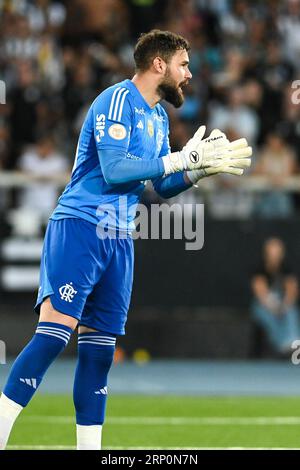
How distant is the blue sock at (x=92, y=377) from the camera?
274 inches

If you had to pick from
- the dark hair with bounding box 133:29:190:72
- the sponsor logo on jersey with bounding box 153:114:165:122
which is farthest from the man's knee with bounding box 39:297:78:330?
the dark hair with bounding box 133:29:190:72

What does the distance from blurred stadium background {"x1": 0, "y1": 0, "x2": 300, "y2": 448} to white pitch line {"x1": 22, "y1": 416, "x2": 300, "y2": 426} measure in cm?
273

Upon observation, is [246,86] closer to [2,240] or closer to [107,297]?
[2,240]

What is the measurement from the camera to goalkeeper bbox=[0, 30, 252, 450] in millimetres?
6648

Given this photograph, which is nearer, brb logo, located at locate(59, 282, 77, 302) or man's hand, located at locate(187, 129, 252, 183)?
brb logo, located at locate(59, 282, 77, 302)

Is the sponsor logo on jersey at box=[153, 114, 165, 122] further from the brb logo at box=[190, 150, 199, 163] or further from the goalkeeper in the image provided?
the brb logo at box=[190, 150, 199, 163]

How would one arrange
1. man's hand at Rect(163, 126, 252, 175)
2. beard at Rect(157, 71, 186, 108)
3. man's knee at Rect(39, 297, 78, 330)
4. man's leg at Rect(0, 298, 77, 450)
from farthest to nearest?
beard at Rect(157, 71, 186, 108) → man's hand at Rect(163, 126, 252, 175) → man's knee at Rect(39, 297, 78, 330) → man's leg at Rect(0, 298, 77, 450)

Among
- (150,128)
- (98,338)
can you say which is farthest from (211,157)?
(98,338)

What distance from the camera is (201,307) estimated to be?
14.8m

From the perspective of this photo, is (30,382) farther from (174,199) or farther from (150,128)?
(174,199)

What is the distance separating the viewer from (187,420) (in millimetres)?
9875

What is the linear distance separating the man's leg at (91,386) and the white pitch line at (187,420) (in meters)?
2.67

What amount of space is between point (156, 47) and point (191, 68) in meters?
8.86
